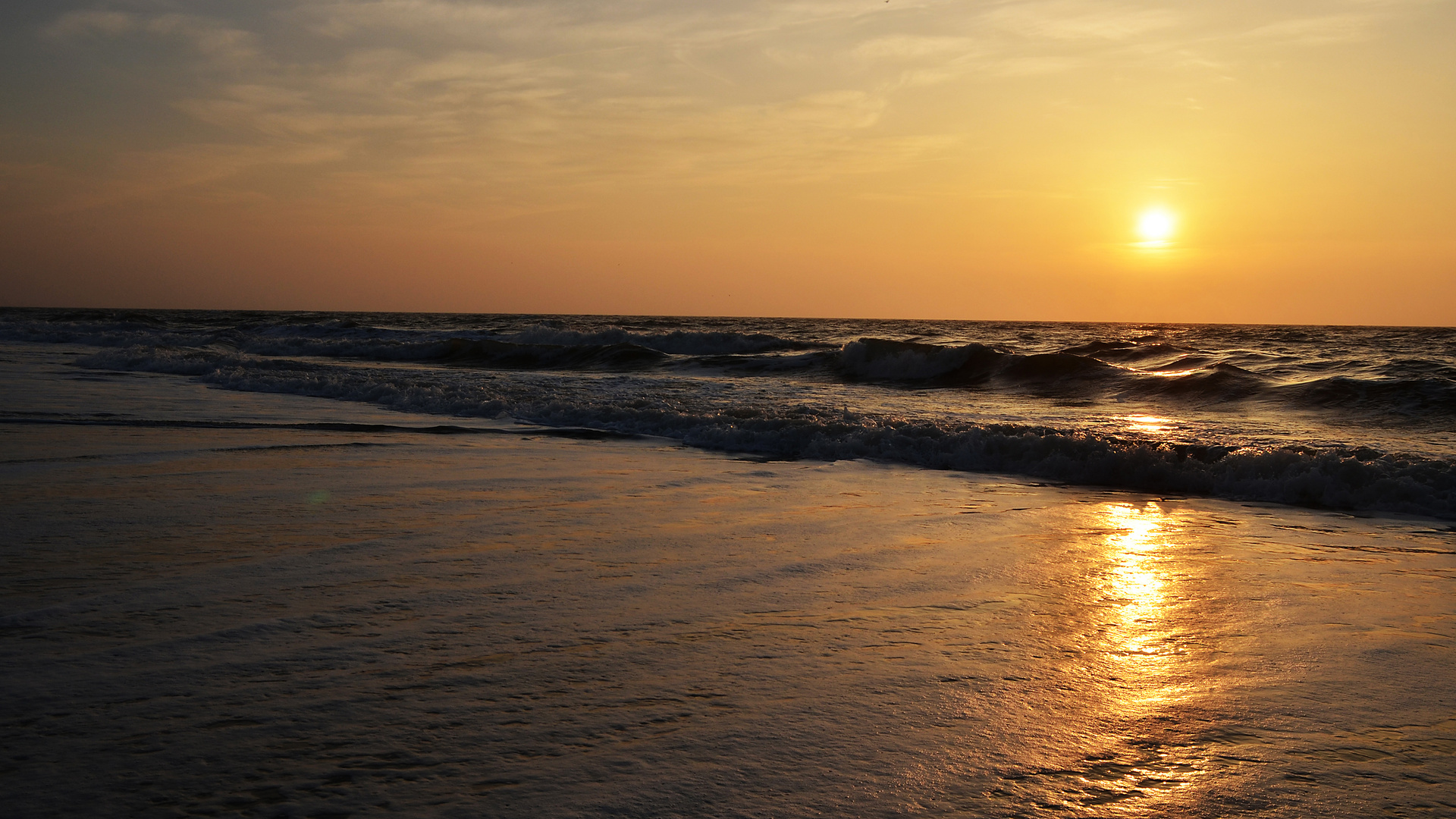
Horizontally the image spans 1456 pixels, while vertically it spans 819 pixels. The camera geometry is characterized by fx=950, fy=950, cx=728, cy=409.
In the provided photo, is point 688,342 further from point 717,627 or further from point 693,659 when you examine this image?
point 693,659

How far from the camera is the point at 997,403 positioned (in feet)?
49.8

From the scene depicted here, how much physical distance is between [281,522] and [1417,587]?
5.51 m

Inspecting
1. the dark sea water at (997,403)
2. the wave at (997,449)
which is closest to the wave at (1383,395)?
the dark sea water at (997,403)

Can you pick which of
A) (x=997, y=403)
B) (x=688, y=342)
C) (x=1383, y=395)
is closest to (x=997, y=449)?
(x=997, y=403)

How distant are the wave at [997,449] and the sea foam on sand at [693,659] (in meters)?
1.25

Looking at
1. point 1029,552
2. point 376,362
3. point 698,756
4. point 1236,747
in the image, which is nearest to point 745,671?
point 698,756

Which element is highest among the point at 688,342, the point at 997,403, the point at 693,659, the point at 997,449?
the point at 688,342

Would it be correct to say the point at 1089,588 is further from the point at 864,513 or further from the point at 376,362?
the point at 376,362

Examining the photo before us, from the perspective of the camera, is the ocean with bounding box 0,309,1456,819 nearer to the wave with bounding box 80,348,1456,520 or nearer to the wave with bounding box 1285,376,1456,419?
the wave with bounding box 80,348,1456,520

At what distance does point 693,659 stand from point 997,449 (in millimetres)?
6017

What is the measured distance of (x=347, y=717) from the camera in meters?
2.53

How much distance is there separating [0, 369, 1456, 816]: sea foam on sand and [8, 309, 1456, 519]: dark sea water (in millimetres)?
1818

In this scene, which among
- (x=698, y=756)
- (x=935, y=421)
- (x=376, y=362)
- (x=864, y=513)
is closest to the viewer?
(x=698, y=756)

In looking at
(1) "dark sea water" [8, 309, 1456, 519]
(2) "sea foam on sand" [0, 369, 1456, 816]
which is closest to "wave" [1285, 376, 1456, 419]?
(1) "dark sea water" [8, 309, 1456, 519]
